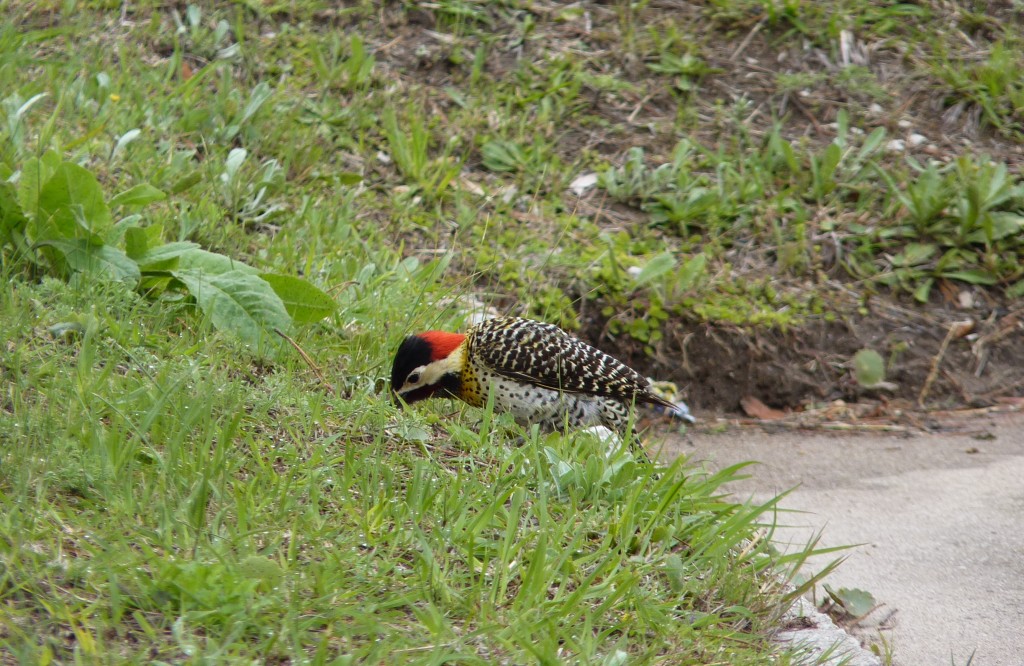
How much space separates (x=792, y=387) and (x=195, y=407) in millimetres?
3639

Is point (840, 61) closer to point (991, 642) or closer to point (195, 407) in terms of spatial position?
point (991, 642)

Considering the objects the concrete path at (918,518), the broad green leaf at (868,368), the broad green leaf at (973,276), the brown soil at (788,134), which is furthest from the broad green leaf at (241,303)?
the broad green leaf at (973,276)

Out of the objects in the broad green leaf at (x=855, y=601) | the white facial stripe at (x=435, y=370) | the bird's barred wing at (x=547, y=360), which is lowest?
the broad green leaf at (x=855, y=601)

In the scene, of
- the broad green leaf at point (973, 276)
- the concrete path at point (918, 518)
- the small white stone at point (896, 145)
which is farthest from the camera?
the small white stone at point (896, 145)

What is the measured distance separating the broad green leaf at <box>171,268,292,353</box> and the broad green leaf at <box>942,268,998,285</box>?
13.1 ft

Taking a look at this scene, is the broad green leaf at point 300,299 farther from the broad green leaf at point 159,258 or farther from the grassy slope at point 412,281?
the broad green leaf at point 159,258

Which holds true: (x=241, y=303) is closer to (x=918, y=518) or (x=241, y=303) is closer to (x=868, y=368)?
(x=918, y=518)

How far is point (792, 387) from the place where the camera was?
239 inches

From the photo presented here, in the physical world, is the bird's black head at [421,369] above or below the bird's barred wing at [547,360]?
above

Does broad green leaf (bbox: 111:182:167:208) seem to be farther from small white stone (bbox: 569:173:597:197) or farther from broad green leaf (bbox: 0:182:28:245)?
small white stone (bbox: 569:173:597:197)

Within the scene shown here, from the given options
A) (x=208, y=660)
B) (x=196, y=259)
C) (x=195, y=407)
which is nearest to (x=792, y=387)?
(x=196, y=259)

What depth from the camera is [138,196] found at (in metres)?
4.64

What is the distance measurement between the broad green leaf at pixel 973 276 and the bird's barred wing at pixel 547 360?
2.58 m

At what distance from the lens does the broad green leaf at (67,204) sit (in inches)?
169
